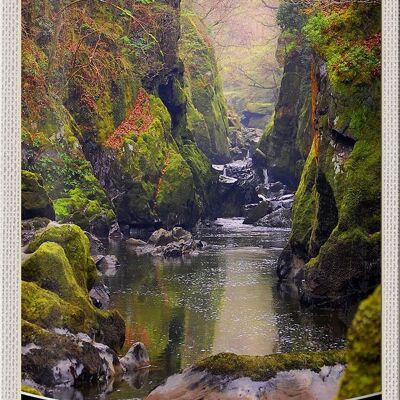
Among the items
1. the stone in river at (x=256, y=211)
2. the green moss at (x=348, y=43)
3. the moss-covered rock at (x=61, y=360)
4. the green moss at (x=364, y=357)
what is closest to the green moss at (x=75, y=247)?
the moss-covered rock at (x=61, y=360)

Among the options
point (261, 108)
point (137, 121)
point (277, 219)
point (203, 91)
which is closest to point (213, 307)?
point (277, 219)

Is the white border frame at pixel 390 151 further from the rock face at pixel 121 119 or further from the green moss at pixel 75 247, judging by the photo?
the green moss at pixel 75 247

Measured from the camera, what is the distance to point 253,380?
666 cm

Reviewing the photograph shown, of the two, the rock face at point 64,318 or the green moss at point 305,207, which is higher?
the green moss at point 305,207

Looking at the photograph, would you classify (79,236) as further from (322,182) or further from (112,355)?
(322,182)

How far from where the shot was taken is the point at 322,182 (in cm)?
879

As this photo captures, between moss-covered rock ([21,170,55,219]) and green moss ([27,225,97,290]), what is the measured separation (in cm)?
20

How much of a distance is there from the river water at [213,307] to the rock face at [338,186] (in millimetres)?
277

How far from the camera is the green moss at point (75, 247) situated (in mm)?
7570

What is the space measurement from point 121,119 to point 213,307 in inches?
116

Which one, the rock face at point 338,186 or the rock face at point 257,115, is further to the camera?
the rock face at point 257,115

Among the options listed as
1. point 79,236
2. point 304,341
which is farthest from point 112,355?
point 304,341

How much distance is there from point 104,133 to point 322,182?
295cm

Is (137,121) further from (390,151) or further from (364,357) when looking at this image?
(364,357)
